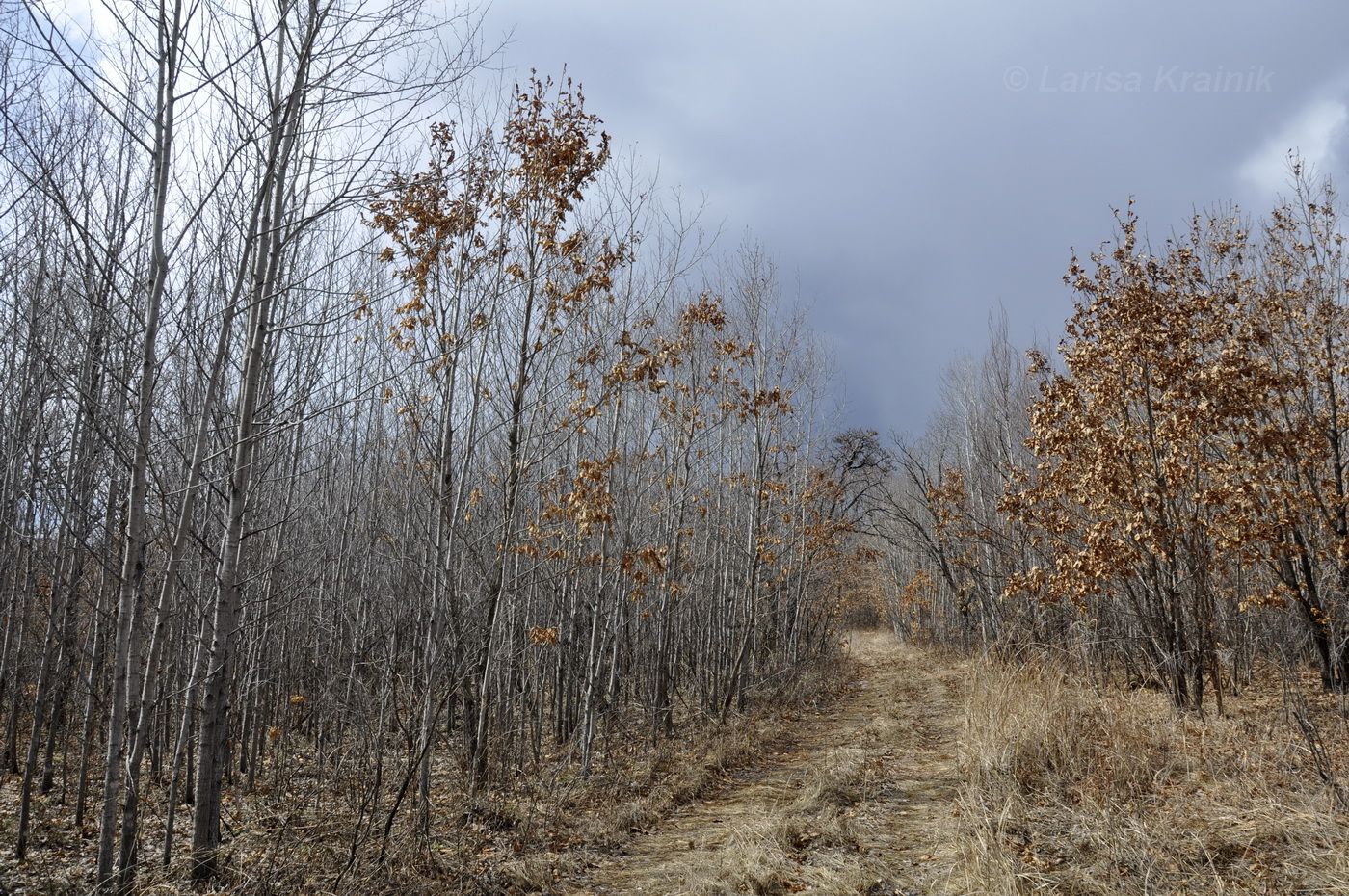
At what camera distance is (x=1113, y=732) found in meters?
5.75

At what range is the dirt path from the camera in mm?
4484

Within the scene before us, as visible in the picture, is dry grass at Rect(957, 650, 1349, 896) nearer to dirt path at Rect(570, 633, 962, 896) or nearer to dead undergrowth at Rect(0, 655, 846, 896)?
dirt path at Rect(570, 633, 962, 896)

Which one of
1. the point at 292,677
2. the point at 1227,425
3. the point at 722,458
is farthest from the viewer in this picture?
the point at 722,458

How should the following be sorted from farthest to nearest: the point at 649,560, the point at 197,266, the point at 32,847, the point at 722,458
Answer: the point at 722,458 → the point at 649,560 → the point at 32,847 → the point at 197,266

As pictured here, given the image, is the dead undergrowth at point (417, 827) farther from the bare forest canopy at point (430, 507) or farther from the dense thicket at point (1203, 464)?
the dense thicket at point (1203, 464)

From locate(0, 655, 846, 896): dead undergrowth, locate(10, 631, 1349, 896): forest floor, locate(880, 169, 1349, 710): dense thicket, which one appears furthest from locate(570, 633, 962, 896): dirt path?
locate(880, 169, 1349, 710): dense thicket

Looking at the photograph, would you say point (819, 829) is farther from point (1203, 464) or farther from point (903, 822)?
point (1203, 464)

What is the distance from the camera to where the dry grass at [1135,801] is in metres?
3.88

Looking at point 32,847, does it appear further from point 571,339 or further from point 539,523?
point 571,339

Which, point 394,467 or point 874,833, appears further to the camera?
point 394,467

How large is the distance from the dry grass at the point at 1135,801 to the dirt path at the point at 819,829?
0.39 metres

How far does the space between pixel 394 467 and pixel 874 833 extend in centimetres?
788

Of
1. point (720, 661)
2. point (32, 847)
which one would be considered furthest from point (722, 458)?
point (32, 847)

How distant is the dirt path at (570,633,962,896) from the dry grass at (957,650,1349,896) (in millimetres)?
387
